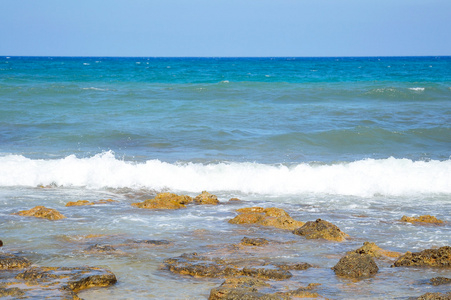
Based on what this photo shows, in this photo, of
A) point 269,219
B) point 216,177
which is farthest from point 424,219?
point 216,177

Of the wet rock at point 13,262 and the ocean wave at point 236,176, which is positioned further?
the ocean wave at point 236,176

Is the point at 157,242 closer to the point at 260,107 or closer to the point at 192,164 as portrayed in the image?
the point at 192,164

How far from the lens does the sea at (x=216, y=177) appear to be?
6.38m

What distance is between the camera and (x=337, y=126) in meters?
19.1

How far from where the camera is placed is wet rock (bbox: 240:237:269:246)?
7052mm

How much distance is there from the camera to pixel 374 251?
6605mm

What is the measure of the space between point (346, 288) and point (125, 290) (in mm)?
2245

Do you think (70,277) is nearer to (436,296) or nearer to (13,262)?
(13,262)

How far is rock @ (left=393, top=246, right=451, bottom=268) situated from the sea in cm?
19

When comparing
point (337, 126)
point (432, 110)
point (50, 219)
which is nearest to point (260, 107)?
point (337, 126)

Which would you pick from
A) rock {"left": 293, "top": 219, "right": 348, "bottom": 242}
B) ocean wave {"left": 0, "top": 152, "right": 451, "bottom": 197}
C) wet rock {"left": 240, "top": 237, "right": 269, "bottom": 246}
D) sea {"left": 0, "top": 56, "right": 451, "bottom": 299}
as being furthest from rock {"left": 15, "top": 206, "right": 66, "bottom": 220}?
rock {"left": 293, "top": 219, "right": 348, "bottom": 242}

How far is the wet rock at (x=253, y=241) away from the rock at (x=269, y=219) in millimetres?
979

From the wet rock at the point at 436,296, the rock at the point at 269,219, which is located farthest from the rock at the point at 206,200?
the wet rock at the point at 436,296

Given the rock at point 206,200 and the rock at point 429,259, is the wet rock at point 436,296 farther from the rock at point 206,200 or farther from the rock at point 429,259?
the rock at point 206,200
